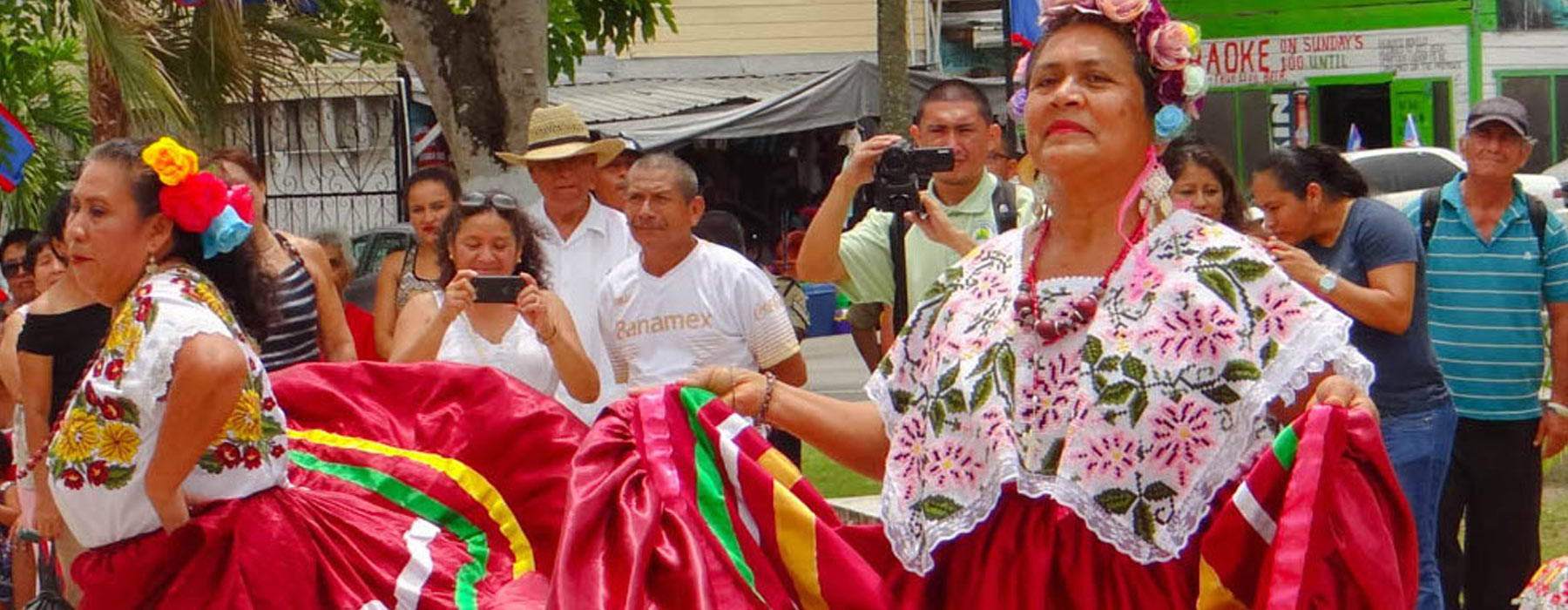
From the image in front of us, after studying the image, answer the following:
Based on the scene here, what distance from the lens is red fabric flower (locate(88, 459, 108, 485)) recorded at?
16.2 ft

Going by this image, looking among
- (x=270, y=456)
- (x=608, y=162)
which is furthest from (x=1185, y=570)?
(x=608, y=162)

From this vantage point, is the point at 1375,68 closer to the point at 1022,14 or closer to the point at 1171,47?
the point at 1022,14

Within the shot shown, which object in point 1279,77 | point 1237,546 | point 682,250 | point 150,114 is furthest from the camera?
point 1279,77

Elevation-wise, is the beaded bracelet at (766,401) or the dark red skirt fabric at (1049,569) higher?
the beaded bracelet at (766,401)

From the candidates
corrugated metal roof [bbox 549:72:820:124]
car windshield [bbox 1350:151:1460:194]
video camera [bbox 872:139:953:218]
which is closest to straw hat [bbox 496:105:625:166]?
video camera [bbox 872:139:953:218]

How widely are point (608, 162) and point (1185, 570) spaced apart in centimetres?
521

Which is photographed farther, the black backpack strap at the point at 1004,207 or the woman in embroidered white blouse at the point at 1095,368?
the black backpack strap at the point at 1004,207

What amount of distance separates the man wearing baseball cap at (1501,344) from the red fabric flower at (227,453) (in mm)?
4079

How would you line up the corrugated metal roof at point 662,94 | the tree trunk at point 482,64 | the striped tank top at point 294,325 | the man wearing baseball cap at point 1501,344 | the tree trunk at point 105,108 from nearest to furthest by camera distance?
the striped tank top at point 294,325
the man wearing baseball cap at point 1501,344
the tree trunk at point 482,64
the tree trunk at point 105,108
the corrugated metal roof at point 662,94

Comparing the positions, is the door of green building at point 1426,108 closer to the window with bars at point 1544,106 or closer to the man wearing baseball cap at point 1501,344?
the window with bars at point 1544,106

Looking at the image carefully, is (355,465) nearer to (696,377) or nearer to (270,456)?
(270,456)

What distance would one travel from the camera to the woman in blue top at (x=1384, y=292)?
6.63 metres

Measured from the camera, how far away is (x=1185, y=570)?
3715 millimetres

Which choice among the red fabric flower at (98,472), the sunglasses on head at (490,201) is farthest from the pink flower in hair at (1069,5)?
the sunglasses on head at (490,201)
